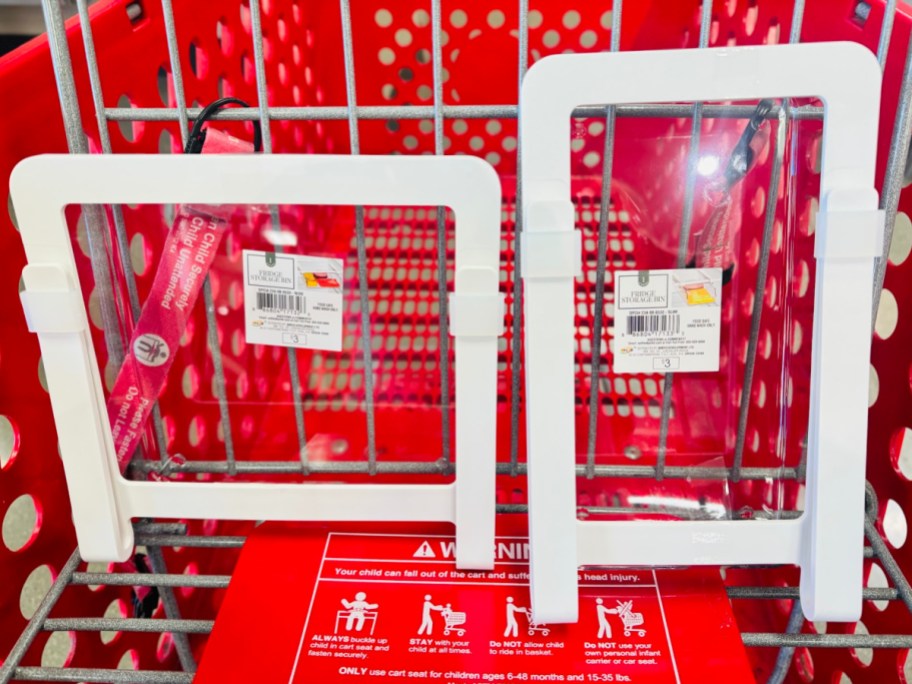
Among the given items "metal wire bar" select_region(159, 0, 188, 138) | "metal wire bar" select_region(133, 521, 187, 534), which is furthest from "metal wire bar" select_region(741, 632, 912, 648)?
"metal wire bar" select_region(159, 0, 188, 138)

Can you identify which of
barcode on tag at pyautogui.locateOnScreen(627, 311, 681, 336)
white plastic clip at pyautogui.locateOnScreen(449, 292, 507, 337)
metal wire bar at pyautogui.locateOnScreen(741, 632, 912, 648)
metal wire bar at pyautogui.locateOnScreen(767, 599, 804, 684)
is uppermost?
white plastic clip at pyautogui.locateOnScreen(449, 292, 507, 337)

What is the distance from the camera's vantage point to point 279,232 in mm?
702

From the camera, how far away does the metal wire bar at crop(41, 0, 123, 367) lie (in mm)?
614

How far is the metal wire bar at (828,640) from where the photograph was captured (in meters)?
0.64

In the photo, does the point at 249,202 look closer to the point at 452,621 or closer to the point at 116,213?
the point at 116,213

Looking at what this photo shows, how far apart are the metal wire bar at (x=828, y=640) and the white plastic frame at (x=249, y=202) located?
252 millimetres

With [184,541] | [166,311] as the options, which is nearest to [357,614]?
[184,541]

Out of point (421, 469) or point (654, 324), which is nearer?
point (654, 324)

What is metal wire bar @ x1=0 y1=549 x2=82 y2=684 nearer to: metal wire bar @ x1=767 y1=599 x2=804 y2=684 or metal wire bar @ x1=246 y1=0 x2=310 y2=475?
metal wire bar @ x1=246 y1=0 x2=310 y2=475

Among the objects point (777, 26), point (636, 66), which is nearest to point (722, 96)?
point (636, 66)

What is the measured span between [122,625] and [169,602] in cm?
13

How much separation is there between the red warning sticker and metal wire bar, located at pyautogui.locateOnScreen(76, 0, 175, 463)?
18 centimetres

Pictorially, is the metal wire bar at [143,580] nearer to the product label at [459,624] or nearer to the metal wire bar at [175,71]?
the product label at [459,624]

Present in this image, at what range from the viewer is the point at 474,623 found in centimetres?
65
